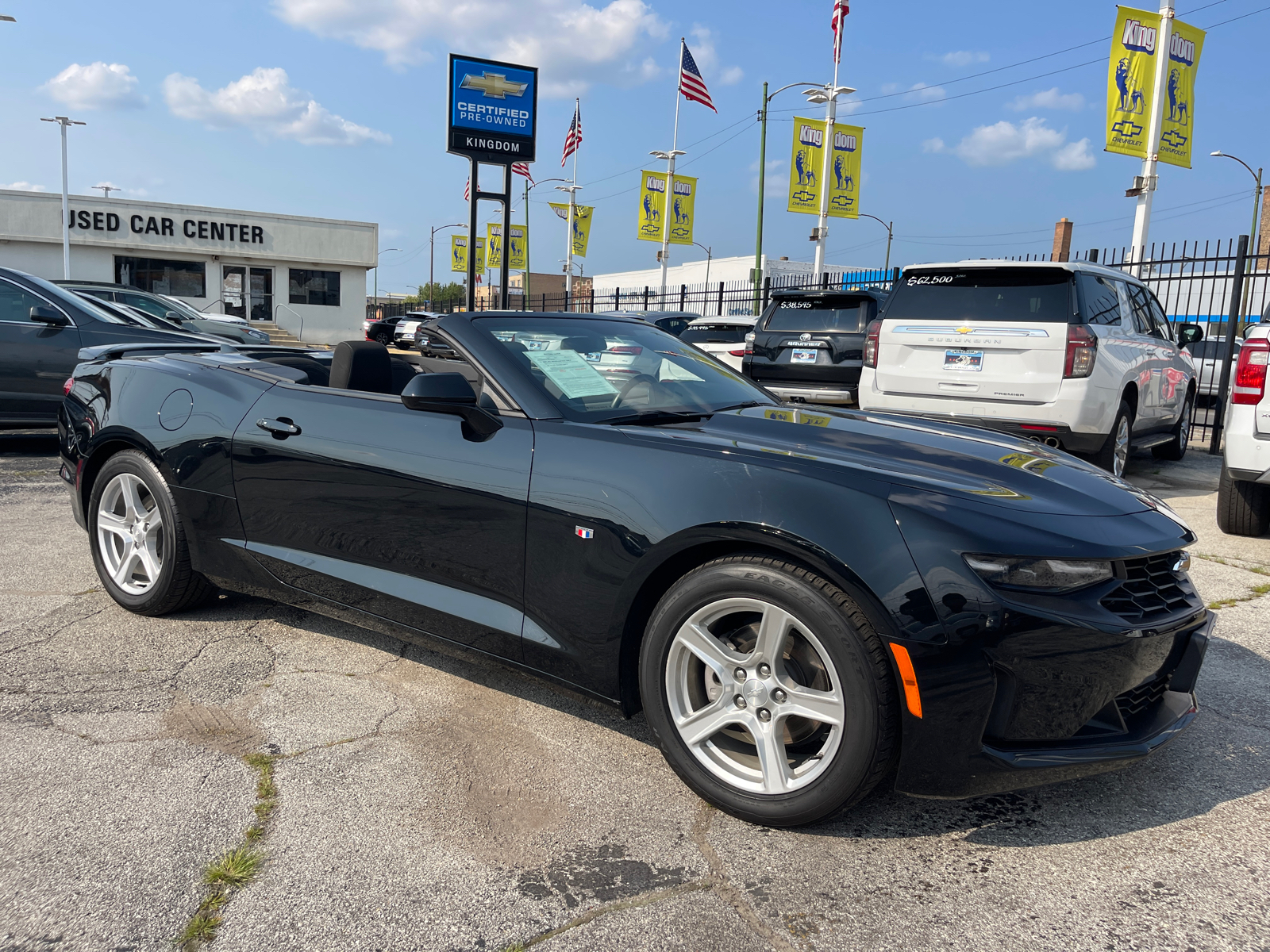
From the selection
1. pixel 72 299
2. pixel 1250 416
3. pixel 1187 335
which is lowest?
pixel 1250 416

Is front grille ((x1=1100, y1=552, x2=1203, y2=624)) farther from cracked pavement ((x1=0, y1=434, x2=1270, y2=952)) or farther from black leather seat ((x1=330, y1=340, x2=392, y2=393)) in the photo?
black leather seat ((x1=330, y1=340, x2=392, y2=393))

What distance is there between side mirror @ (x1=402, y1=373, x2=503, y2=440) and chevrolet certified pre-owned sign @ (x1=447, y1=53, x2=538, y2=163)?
1492 cm

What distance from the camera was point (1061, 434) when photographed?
22.9 ft

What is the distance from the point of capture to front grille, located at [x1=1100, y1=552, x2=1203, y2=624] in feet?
7.86

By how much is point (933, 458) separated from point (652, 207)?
3035 cm

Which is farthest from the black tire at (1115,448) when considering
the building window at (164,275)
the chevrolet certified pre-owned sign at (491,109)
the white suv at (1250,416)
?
the building window at (164,275)

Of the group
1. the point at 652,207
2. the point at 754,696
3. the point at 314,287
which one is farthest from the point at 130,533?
the point at 314,287

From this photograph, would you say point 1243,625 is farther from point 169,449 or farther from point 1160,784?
point 169,449

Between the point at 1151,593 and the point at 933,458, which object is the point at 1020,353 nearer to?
the point at 933,458

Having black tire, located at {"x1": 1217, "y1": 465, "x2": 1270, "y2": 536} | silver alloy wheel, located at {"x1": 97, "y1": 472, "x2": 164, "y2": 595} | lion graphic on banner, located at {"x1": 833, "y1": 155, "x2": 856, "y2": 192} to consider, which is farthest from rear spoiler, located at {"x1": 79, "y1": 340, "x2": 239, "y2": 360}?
lion graphic on banner, located at {"x1": 833, "y1": 155, "x2": 856, "y2": 192}

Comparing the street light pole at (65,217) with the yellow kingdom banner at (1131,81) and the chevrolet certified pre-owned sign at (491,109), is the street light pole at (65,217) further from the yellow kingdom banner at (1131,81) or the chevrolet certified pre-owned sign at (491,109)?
the yellow kingdom banner at (1131,81)

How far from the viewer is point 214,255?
3622 centimetres

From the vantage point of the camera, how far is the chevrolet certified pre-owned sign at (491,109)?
1659 centimetres

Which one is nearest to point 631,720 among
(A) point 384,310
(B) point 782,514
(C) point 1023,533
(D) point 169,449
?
(B) point 782,514
